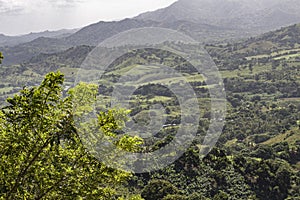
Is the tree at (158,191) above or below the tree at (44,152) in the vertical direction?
below

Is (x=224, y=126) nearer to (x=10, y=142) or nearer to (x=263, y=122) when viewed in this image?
(x=263, y=122)

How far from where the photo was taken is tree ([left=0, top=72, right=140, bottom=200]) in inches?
293

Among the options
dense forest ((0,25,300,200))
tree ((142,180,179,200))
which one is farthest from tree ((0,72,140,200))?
tree ((142,180,179,200))

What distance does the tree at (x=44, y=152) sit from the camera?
743 cm

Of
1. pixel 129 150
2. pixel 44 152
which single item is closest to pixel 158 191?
pixel 129 150

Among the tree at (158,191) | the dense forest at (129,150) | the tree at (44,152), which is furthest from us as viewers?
the tree at (158,191)

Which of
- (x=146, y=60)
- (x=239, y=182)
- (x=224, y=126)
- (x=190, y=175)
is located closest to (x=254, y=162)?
(x=239, y=182)

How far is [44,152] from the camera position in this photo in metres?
8.13

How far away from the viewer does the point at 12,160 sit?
7590 mm

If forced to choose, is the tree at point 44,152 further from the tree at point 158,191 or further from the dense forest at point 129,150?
the tree at point 158,191

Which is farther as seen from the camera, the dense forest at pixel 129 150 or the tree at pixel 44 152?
the dense forest at pixel 129 150

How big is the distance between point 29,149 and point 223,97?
11941cm

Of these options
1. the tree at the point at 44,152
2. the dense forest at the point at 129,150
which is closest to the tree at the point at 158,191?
the dense forest at the point at 129,150

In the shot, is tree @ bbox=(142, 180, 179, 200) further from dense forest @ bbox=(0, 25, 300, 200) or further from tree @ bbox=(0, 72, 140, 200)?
tree @ bbox=(0, 72, 140, 200)
